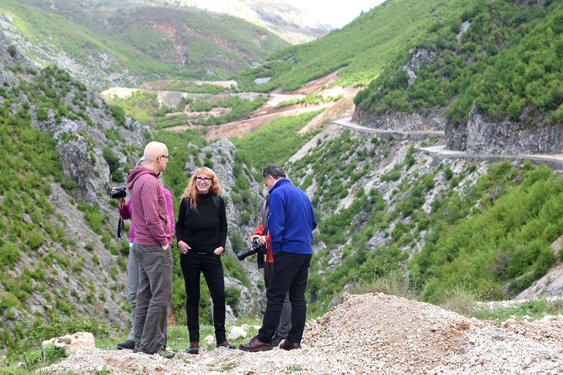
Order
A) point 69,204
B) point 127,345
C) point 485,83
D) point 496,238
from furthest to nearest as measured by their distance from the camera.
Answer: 1. point 485,83
2. point 69,204
3. point 496,238
4. point 127,345

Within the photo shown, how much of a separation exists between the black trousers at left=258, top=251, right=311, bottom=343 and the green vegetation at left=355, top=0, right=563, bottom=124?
17.7 meters

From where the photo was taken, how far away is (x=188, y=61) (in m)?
169

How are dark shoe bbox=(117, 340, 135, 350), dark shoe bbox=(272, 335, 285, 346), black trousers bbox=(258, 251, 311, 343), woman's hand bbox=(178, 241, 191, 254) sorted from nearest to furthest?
black trousers bbox=(258, 251, 311, 343) → woman's hand bbox=(178, 241, 191, 254) → dark shoe bbox=(117, 340, 135, 350) → dark shoe bbox=(272, 335, 285, 346)

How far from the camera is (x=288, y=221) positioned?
8953 millimetres

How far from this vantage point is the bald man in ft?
28.0

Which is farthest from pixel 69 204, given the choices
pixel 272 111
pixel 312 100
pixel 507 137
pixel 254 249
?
pixel 272 111

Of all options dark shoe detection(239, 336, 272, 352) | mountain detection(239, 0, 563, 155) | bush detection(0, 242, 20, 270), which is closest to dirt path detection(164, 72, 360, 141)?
mountain detection(239, 0, 563, 155)

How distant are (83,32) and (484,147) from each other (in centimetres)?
14415

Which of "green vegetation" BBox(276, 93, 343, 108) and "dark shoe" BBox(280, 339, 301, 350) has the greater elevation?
"green vegetation" BBox(276, 93, 343, 108)

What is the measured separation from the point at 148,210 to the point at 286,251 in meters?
1.91

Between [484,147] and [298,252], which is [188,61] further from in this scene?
[298,252]

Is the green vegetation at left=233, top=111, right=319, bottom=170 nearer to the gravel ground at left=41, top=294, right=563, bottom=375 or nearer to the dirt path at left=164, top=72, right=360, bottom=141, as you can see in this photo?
the dirt path at left=164, top=72, right=360, bottom=141

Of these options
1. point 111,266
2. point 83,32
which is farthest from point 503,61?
point 83,32

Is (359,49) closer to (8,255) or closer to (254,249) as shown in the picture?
(8,255)
